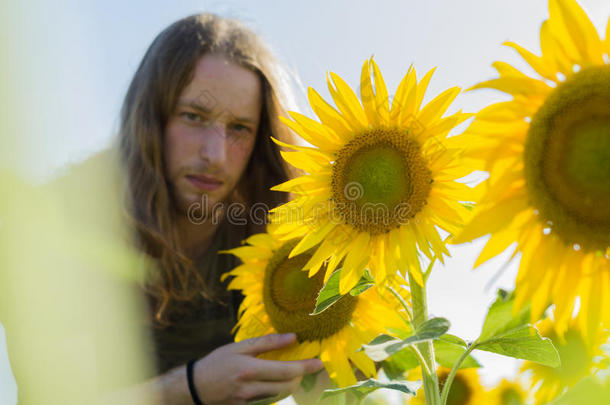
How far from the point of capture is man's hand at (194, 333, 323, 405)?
1.12 metres

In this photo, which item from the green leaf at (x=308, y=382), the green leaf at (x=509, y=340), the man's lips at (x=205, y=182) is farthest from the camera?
the man's lips at (x=205, y=182)

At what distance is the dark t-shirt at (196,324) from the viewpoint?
2688mm

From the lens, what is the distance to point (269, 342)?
1.14 m

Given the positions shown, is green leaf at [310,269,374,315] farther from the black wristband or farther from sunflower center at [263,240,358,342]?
the black wristband

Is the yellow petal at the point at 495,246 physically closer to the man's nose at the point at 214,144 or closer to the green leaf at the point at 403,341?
the green leaf at the point at 403,341

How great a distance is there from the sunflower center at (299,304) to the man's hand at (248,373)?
0.11ft

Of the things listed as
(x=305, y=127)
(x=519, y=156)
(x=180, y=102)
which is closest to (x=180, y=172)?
(x=180, y=102)

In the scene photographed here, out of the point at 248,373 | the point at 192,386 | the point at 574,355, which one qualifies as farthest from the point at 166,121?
the point at 574,355

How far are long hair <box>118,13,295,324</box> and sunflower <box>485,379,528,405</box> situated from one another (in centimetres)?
131

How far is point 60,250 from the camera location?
2.38 metres

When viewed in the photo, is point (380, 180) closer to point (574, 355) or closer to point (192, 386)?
point (574, 355)

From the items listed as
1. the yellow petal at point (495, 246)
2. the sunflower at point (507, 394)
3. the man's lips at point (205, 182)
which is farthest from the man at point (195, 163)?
Result: the yellow petal at point (495, 246)

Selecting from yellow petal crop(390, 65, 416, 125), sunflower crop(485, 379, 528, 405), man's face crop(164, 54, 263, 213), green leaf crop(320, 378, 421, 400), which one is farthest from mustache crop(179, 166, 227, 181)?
green leaf crop(320, 378, 421, 400)

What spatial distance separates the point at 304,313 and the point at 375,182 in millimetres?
377
